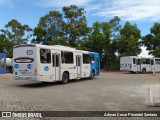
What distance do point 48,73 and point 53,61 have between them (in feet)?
3.43

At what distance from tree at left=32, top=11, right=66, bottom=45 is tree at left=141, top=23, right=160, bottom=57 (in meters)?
14.7

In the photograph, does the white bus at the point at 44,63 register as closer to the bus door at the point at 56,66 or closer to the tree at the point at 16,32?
the bus door at the point at 56,66

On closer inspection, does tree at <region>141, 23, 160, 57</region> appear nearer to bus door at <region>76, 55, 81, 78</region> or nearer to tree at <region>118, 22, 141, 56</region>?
tree at <region>118, 22, 141, 56</region>

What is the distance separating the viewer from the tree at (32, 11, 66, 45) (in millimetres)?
47094

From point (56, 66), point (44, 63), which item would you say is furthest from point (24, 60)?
point (56, 66)

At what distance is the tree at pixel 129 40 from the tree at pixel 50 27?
10132 millimetres

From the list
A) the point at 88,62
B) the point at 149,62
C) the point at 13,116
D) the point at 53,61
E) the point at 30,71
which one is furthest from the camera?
the point at 149,62

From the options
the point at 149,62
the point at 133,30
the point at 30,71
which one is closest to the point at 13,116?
the point at 30,71

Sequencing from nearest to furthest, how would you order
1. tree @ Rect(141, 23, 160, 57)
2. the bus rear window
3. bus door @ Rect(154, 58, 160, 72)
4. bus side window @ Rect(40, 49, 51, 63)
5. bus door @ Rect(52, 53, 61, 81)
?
the bus rear window, bus side window @ Rect(40, 49, 51, 63), bus door @ Rect(52, 53, 61, 81), bus door @ Rect(154, 58, 160, 72), tree @ Rect(141, 23, 160, 57)

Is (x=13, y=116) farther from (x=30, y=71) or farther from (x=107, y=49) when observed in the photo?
(x=107, y=49)

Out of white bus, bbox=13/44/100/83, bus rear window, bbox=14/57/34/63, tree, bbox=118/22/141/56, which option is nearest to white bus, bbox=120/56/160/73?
tree, bbox=118/22/141/56

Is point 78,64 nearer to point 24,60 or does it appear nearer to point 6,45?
point 24,60

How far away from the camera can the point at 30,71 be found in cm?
1730

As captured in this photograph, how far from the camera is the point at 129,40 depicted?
45969 mm
